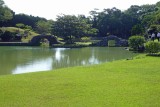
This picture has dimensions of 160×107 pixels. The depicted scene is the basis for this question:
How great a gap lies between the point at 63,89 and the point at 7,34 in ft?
145

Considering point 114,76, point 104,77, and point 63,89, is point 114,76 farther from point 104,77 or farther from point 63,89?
point 63,89

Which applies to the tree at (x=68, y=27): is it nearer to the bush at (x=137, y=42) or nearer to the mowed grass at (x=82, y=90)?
the bush at (x=137, y=42)

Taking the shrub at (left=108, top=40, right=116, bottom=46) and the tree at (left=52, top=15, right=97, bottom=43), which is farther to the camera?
the tree at (left=52, top=15, right=97, bottom=43)

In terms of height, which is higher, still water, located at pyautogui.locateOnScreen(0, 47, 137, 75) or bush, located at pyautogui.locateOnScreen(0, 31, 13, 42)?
bush, located at pyautogui.locateOnScreen(0, 31, 13, 42)

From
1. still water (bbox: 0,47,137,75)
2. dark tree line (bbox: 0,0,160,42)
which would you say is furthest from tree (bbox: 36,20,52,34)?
still water (bbox: 0,47,137,75)

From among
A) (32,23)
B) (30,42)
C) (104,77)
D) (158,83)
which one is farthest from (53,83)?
(32,23)

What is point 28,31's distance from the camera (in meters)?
56.3

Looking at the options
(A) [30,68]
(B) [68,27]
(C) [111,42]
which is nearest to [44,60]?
(A) [30,68]

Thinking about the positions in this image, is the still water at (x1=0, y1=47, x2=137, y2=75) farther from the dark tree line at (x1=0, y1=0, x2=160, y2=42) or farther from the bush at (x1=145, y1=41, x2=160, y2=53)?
the dark tree line at (x1=0, y1=0, x2=160, y2=42)

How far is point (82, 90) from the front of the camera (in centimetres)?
973

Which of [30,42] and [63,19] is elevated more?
[63,19]

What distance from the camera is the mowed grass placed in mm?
8297

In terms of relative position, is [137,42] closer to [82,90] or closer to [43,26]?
[82,90]

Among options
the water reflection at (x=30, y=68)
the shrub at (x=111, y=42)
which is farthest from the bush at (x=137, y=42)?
the water reflection at (x=30, y=68)
